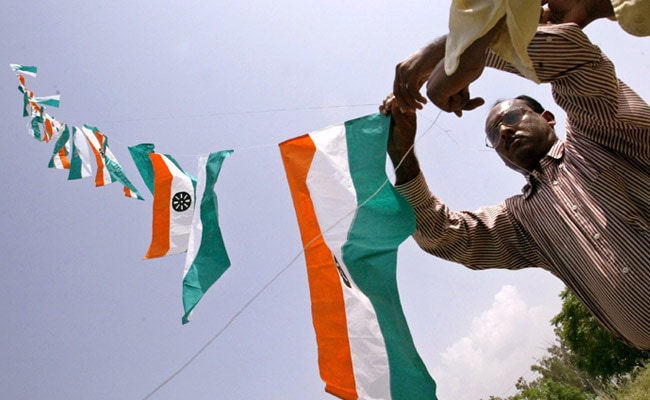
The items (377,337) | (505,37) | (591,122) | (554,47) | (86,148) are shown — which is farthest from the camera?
(86,148)

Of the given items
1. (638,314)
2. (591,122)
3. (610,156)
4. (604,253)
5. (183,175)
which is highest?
(591,122)

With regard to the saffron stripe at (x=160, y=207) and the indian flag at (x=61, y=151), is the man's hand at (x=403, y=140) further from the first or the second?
the indian flag at (x=61, y=151)

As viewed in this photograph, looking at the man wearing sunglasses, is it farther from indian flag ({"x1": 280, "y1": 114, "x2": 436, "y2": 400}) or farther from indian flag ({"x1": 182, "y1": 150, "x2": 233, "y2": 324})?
indian flag ({"x1": 182, "y1": 150, "x2": 233, "y2": 324})

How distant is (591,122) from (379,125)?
100cm

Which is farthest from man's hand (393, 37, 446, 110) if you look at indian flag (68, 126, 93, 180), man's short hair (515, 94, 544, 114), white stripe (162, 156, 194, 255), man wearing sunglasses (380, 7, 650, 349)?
indian flag (68, 126, 93, 180)

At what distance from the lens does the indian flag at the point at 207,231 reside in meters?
4.20

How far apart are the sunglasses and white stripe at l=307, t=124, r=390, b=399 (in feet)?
2.51

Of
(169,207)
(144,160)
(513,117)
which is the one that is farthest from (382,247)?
(144,160)

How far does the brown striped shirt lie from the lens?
5.15 feet

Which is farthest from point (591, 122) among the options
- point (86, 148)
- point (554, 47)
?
point (86, 148)

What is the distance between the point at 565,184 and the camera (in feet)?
6.84

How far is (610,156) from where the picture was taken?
1899mm

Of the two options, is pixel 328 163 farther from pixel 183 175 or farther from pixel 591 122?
pixel 183 175

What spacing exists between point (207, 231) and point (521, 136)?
276 centimetres
